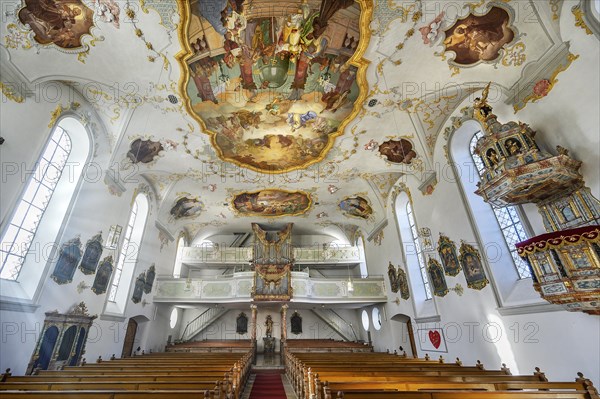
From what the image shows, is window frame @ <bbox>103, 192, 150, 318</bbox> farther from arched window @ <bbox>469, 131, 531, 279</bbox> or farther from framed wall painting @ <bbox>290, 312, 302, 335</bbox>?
arched window @ <bbox>469, 131, 531, 279</bbox>

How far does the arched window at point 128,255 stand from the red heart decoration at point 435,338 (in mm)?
12291

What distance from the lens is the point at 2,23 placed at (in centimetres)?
575

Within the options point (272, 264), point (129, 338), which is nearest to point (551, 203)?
point (272, 264)

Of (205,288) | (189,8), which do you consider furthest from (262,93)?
(205,288)

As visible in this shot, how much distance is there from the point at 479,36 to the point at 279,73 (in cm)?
498

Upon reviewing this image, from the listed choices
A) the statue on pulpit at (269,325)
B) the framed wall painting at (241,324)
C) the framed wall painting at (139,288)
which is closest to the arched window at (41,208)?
the framed wall painting at (139,288)

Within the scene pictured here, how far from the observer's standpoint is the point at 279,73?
7.95 metres

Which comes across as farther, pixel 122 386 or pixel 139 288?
pixel 139 288

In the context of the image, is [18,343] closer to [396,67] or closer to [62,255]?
[62,255]

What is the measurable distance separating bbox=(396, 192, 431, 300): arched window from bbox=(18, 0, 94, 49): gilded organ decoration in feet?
39.2

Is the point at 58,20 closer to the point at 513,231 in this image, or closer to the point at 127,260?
the point at 127,260

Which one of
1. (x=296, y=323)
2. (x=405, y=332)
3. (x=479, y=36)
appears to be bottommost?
(x=405, y=332)

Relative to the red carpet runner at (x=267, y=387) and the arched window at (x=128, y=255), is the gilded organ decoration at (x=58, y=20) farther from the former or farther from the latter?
the red carpet runner at (x=267, y=387)

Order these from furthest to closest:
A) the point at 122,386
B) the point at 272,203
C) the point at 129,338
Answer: the point at 272,203 → the point at 129,338 → the point at 122,386
